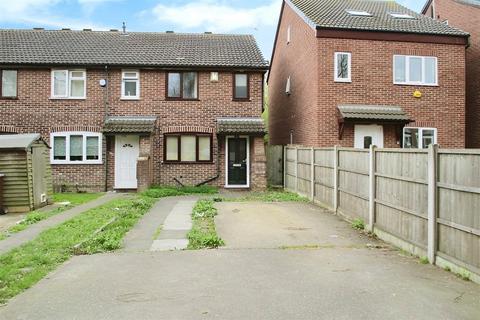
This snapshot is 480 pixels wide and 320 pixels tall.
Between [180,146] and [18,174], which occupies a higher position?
[180,146]

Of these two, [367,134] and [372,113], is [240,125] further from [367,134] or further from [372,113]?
[372,113]

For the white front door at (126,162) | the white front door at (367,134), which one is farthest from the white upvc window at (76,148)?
the white front door at (367,134)

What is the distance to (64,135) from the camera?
65.1 feet

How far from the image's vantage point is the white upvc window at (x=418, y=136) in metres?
19.2

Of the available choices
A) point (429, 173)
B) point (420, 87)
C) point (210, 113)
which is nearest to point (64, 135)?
point (210, 113)

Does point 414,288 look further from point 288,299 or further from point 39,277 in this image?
point 39,277

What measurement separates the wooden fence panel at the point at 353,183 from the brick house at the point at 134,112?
7877 millimetres

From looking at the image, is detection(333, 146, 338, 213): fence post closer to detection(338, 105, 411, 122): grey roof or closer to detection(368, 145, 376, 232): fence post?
detection(368, 145, 376, 232): fence post

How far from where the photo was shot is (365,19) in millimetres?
20203

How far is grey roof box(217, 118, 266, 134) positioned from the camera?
62.6ft

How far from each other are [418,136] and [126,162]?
12564 mm

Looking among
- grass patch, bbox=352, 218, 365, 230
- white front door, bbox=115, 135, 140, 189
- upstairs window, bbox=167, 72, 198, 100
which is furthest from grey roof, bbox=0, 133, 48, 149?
grass patch, bbox=352, 218, 365, 230

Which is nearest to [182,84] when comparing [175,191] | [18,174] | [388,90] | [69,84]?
[69,84]

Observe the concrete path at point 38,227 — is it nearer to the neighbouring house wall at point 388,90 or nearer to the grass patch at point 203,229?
the grass patch at point 203,229
